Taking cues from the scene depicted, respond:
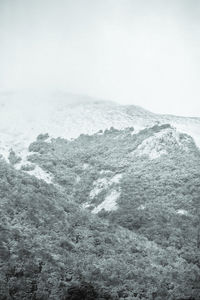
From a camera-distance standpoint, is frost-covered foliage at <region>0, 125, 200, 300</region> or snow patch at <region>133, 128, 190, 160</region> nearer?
frost-covered foliage at <region>0, 125, 200, 300</region>

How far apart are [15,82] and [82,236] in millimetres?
87737

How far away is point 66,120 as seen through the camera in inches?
2571

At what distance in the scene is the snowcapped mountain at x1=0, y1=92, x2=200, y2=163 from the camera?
2323 inches

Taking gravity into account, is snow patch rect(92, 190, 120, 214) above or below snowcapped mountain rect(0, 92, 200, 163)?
below

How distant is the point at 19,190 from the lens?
31.2 m

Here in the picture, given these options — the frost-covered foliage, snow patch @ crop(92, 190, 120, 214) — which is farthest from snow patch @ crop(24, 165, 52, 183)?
snow patch @ crop(92, 190, 120, 214)

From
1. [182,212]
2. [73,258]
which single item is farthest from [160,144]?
[73,258]

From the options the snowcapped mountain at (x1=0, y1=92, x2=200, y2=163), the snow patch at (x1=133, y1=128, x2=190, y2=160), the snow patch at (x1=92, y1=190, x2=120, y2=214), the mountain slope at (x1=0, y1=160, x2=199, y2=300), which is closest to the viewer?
the mountain slope at (x1=0, y1=160, x2=199, y2=300)

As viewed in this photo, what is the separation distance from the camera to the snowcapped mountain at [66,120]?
194 ft

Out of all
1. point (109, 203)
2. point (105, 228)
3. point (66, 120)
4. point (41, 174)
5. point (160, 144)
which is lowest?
point (105, 228)

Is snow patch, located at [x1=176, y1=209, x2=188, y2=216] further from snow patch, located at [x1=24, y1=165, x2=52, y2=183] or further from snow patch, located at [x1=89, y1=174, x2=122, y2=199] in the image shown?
snow patch, located at [x1=24, y1=165, x2=52, y2=183]

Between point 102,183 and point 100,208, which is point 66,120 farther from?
point 100,208

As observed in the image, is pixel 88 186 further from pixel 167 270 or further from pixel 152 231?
pixel 167 270

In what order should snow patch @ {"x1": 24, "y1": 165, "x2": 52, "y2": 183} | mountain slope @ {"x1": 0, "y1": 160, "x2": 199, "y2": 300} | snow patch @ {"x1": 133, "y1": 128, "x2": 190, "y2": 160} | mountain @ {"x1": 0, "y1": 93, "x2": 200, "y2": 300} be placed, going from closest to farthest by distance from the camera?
1. mountain slope @ {"x1": 0, "y1": 160, "x2": 199, "y2": 300}
2. mountain @ {"x1": 0, "y1": 93, "x2": 200, "y2": 300}
3. snow patch @ {"x1": 24, "y1": 165, "x2": 52, "y2": 183}
4. snow patch @ {"x1": 133, "y1": 128, "x2": 190, "y2": 160}
